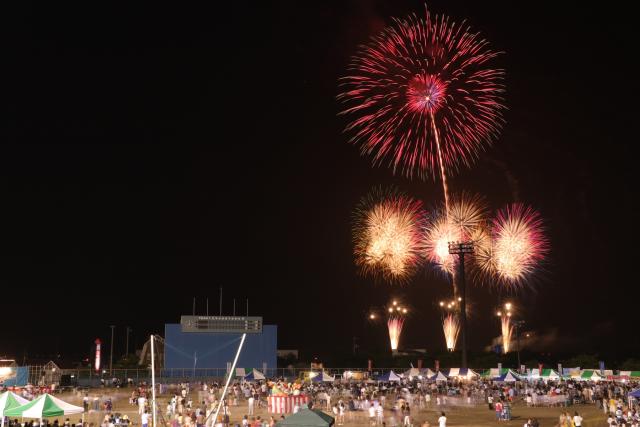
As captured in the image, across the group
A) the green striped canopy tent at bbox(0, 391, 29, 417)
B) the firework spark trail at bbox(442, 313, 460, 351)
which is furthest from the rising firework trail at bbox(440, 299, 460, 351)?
the green striped canopy tent at bbox(0, 391, 29, 417)

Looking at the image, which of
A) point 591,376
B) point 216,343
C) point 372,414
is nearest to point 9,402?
point 372,414

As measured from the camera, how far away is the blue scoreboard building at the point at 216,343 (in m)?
73.5

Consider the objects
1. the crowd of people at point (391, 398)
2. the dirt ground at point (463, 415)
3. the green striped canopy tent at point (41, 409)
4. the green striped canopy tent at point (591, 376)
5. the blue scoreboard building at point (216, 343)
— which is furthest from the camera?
the blue scoreboard building at point (216, 343)

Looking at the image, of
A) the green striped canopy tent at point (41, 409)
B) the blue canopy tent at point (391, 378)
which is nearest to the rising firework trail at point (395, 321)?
the blue canopy tent at point (391, 378)

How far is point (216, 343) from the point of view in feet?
246

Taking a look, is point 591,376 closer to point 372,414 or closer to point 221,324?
point 372,414

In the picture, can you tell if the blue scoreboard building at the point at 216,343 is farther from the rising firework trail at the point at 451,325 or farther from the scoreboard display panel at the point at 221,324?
the rising firework trail at the point at 451,325

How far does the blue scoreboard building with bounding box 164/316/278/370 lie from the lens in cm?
7350

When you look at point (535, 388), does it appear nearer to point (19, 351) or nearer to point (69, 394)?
point (69, 394)

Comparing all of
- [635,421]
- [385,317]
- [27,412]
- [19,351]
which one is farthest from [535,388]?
[19,351]

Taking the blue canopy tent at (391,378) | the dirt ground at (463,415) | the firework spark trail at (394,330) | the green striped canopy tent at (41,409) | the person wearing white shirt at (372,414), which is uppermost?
the firework spark trail at (394,330)

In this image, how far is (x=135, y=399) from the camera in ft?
141

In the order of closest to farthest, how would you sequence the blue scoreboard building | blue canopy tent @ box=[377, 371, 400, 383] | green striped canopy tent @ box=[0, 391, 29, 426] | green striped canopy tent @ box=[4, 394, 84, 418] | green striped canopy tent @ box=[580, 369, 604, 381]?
green striped canopy tent @ box=[4, 394, 84, 418] < green striped canopy tent @ box=[0, 391, 29, 426] < green striped canopy tent @ box=[580, 369, 604, 381] < blue canopy tent @ box=[377, 371, 400, 383] < the blue scoreboard building

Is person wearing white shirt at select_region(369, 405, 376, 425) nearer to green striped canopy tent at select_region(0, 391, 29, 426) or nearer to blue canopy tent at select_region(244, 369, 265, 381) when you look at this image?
green striped canopy tent at select_region(0, 391, 29, 426)
